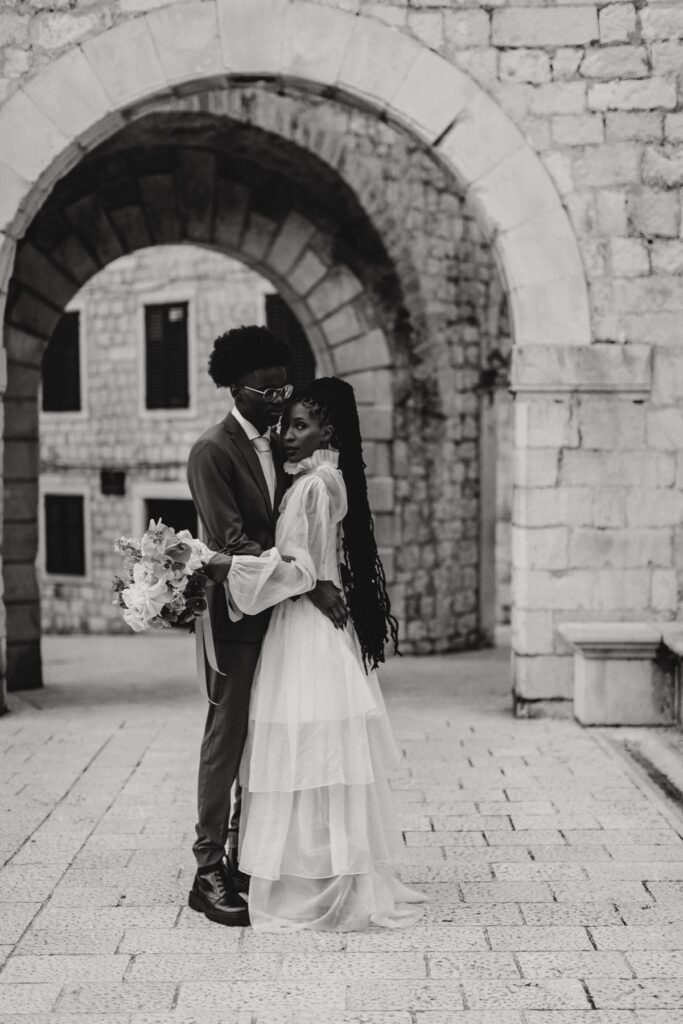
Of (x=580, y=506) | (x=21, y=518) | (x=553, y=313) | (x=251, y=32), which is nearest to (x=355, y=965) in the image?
(x=580, y=506)

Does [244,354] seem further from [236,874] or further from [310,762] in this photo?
[236,874]

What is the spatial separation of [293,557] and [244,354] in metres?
0.66

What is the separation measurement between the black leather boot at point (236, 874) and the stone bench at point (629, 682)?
122 inches

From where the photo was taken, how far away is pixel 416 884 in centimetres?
419

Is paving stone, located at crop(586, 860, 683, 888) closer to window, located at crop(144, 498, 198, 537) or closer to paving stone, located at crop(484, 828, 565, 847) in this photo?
paving stone, located at crop(484, 828, 565, 847)

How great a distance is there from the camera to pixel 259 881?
3.77 meters

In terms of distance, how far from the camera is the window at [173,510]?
15164 millimetres

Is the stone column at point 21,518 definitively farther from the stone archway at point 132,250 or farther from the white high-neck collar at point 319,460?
the white high-neck collar at point 319,460

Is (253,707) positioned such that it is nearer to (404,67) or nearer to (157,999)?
(157,999)

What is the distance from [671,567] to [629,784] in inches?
73.4

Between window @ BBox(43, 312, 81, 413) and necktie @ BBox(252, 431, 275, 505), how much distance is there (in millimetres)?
12122

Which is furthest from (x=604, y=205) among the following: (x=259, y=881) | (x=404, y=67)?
(x=259, y=881)

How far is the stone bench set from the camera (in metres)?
6.76

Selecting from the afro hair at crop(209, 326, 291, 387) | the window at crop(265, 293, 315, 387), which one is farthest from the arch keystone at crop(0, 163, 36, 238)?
the window at crop(265, 293, 315, 387)
